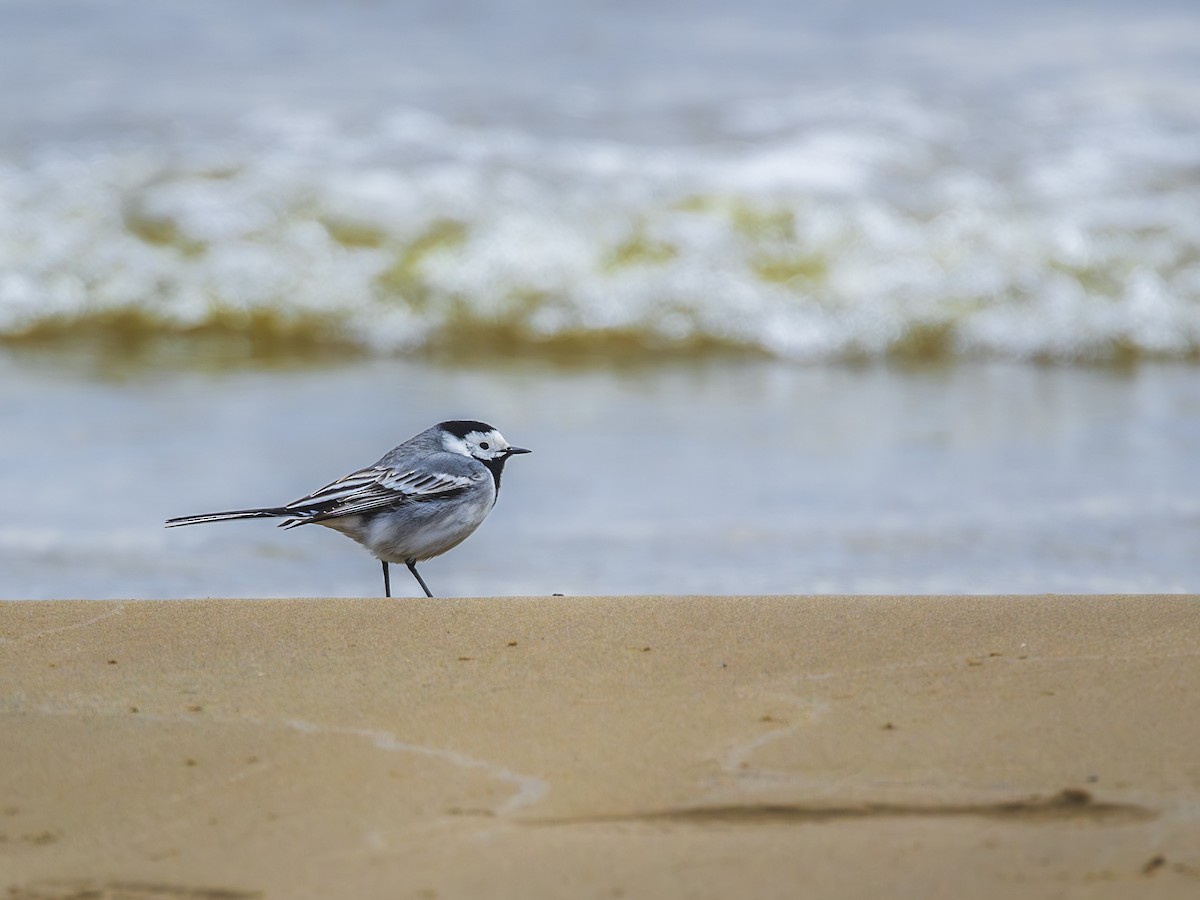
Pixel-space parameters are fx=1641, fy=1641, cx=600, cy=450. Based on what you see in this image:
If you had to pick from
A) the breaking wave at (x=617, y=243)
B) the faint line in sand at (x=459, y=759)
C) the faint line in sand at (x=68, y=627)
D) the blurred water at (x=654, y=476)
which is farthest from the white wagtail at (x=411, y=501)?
the breaking wave at (x=617, y=243)

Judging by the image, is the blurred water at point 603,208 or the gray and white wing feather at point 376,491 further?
the blurred water at point 603,208

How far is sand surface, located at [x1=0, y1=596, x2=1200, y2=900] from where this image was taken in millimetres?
2326

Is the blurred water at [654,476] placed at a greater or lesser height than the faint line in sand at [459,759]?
greater

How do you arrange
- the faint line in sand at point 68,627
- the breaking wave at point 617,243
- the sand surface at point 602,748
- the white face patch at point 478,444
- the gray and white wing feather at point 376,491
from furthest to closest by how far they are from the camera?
1. the breaking wave at point 617,243
2. the white face patch at point 478,444
3. the gray and white wing feather at point 376,491
4. the faint line in sand at point 68,627
5. the sand surface at point 602,748

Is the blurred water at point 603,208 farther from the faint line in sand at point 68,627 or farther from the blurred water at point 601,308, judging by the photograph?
the faint line in sand at point 68,627

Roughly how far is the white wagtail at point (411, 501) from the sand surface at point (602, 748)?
0.96 metres

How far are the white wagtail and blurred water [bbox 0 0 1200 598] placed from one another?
501 millimetres

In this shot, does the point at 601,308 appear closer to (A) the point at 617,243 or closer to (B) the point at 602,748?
(A) the point at 617,243

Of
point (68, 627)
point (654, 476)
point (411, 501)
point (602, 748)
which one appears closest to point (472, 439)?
point (411, 501)

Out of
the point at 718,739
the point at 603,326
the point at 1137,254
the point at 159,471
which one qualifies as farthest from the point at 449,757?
the point at 1137,254

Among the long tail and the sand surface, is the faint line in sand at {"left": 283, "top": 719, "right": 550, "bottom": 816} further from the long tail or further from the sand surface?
the long tail

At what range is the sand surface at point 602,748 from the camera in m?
2.33

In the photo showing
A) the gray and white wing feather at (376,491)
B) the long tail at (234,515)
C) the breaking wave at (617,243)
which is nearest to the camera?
the long tail at (234,515)

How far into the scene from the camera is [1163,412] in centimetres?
845
